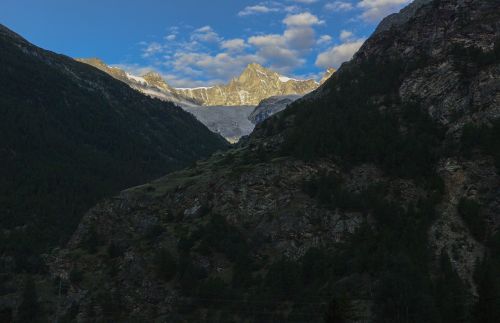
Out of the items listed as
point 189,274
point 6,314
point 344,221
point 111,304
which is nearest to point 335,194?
point 344,221

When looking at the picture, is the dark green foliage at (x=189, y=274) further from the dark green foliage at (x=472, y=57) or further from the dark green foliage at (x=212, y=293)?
the dark green foliage at (x=472, y=57)

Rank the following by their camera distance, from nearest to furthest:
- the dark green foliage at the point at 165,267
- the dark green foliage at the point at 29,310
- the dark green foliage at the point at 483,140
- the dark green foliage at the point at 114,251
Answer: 1. the dark green foliage at the point at 165,267
2. the dark green foliage at the point at 483,140
3. the dark green foliage at the point at 29,310
4. the dark green foliage at the point at 114,251

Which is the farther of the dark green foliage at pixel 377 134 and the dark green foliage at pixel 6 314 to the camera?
the dark green foliage at pixel 377 134

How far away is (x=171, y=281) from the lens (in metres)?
135

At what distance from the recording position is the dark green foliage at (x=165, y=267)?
136m

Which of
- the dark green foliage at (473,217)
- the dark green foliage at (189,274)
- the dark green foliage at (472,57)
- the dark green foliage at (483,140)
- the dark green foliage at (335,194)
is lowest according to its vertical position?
the dark green foliage at (189,274)

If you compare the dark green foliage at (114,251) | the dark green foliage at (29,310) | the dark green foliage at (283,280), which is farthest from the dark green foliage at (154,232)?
the dark green foliage at (283,280)

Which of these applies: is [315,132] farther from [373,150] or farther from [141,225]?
[141,225]

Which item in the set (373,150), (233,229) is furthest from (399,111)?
(233,229)

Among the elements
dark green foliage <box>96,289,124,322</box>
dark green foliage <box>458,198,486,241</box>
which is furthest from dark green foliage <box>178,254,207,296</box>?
dark green foliage <box>458,198,486,241</box>

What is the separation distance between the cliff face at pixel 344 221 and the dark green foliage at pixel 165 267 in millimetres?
263

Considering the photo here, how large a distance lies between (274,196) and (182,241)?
2960cm

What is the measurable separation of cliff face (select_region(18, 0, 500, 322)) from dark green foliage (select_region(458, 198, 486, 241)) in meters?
0.33

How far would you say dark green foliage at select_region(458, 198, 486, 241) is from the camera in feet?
412
